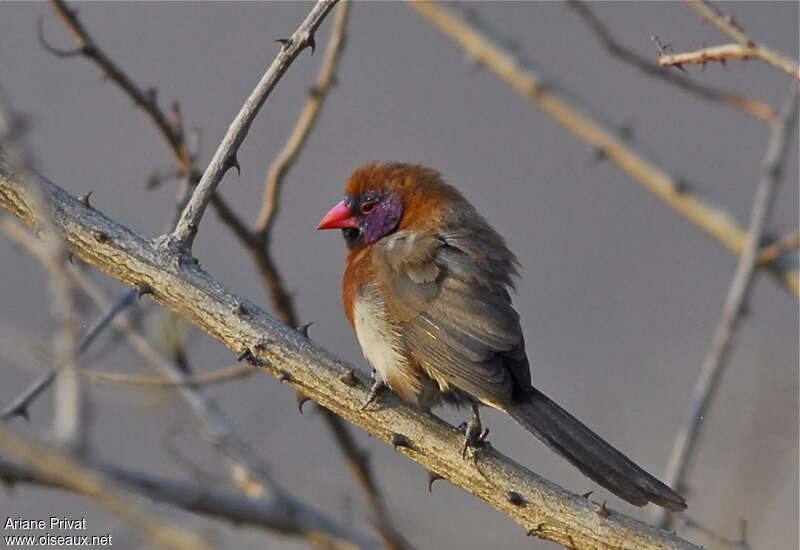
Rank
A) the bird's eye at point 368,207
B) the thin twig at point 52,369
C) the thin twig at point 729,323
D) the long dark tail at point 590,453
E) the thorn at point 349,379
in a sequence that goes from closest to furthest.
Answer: the thin twig at point 52,369 < the thorn at point 349,379 < the long dark tail at point 590,453 < the thin twig at point 729,323 < the bird's eye at point 368,207

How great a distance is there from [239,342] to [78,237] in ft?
1.89

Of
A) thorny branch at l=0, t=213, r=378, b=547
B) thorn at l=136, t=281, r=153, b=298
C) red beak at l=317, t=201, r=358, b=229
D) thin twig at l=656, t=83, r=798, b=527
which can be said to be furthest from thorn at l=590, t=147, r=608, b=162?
thorn at l=136, t=281, r=153, b=298

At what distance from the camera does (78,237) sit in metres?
3.36

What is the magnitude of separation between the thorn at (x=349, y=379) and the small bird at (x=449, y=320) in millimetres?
97

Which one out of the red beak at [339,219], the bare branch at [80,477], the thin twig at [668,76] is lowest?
the bare branch at [80,477]

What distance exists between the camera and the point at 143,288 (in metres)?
3.30

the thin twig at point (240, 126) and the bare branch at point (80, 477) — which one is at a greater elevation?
the thin twig at point (240, 126)

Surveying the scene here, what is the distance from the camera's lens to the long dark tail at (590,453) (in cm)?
352

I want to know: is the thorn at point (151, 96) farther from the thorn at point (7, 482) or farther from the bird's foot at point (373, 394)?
the thorn at point (7, 482)

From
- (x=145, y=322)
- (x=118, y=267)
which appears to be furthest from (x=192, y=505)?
(x=145, y=322)

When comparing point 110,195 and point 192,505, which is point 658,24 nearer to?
point 110,195

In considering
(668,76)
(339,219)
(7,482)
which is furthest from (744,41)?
(339,219)

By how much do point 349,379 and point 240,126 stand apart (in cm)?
82

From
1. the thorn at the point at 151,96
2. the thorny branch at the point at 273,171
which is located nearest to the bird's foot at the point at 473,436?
the thorny branch at the point at 273,171
